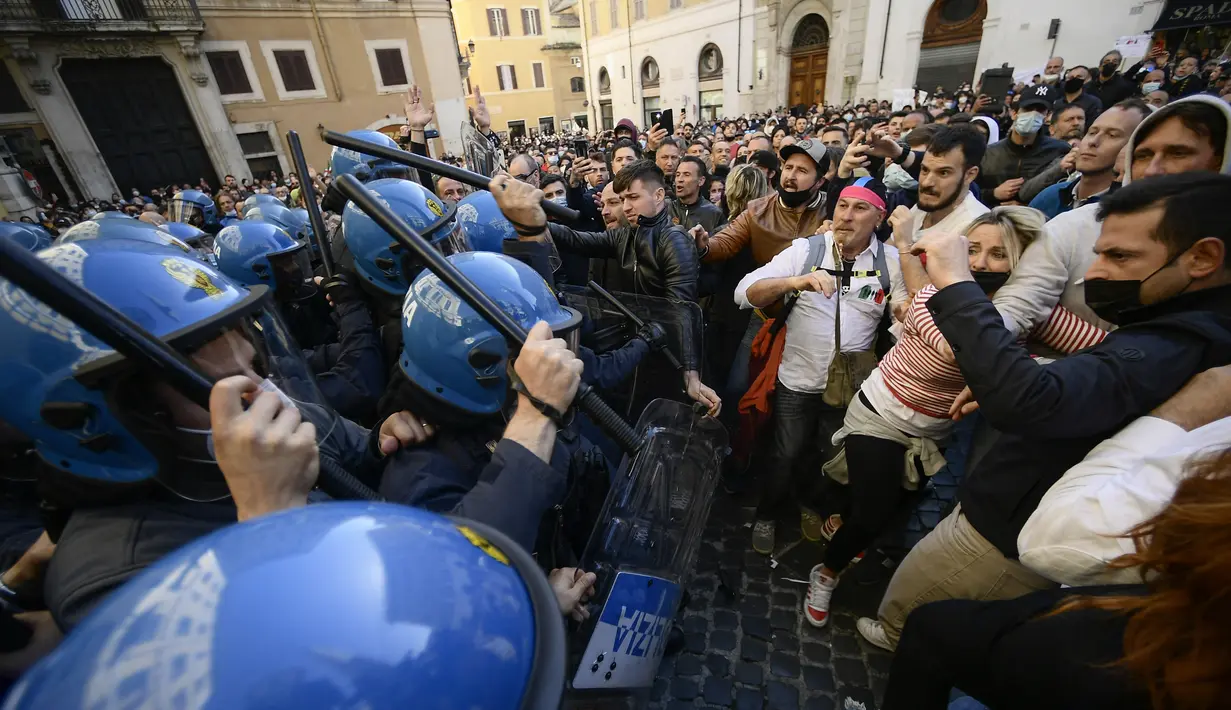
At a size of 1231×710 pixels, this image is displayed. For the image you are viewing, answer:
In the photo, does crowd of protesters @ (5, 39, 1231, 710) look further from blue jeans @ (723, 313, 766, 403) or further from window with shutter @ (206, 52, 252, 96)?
window with shutter @ (206, 52, 252, 96)

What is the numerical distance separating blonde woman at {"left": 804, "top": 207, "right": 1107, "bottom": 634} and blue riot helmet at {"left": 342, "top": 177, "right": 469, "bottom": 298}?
8.31ft

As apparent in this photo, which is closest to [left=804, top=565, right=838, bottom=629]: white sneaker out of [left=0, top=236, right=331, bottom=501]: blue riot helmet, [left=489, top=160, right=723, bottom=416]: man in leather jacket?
[left=489, top=160, right=723, bottom=416]: man in leather jacket

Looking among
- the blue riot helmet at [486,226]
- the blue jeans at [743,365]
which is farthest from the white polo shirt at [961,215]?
the blue riot helmet at [486,226]

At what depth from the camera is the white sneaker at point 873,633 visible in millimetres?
2586

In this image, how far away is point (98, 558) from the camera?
41.6 inches

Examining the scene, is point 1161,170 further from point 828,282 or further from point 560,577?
point 560,577

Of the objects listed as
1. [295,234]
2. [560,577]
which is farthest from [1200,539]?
[295,234]

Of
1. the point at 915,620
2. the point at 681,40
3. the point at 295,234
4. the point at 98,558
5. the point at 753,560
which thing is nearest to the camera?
the point at 98,558

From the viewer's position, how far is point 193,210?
24.6 feet

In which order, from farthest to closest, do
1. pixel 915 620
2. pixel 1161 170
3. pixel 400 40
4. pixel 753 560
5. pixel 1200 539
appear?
pixel 400 40 → pixel 753 560 → pixel 1161 170 → pixel 915 620 → pixel 1200 539

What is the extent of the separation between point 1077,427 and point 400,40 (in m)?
27.5

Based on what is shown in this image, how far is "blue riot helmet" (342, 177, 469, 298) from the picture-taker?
286 cm

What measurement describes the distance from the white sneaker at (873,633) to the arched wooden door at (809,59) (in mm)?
25562

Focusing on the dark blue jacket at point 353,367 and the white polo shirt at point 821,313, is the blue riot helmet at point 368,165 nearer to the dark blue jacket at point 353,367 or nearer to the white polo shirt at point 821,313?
the dark blue jacket at point 353,367
